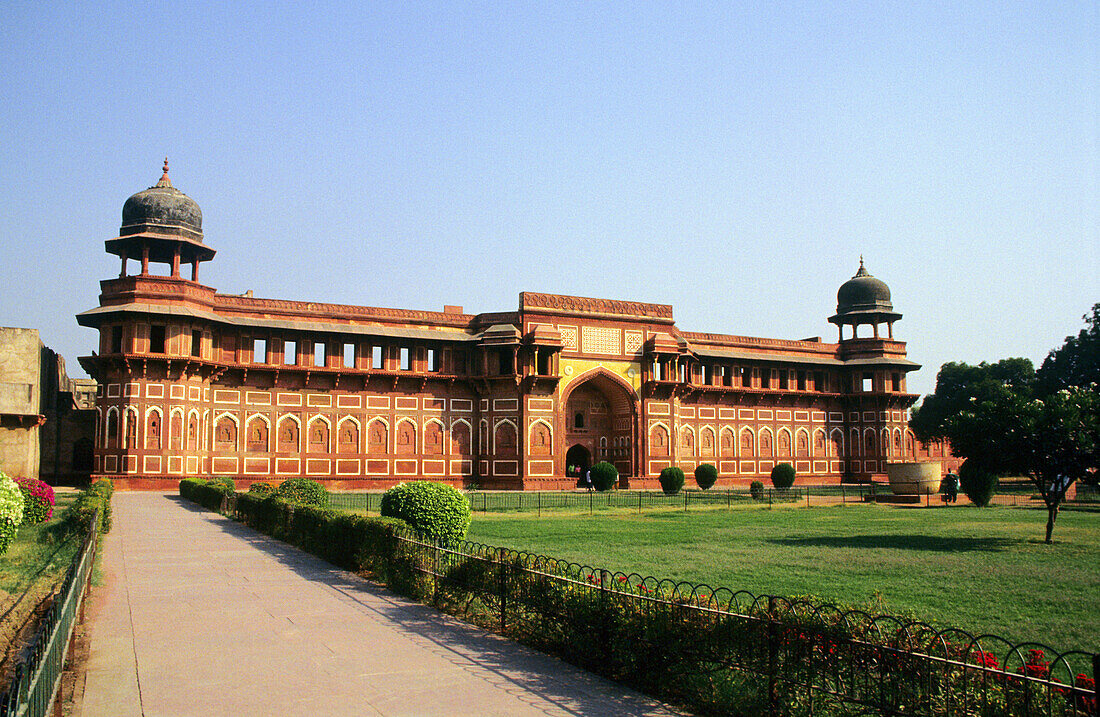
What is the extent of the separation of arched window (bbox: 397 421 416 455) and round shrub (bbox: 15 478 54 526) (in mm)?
19127

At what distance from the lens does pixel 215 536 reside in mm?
15617

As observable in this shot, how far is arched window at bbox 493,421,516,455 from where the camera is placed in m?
36.6

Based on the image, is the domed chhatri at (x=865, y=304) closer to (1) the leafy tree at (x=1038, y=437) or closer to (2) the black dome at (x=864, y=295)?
(2) the black dome at (x=864, y=295)

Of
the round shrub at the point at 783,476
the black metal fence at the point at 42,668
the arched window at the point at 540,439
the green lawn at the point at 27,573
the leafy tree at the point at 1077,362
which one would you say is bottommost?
the round shrub at the point at 783,476

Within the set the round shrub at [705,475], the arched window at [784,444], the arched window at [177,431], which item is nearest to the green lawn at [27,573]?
the arched window at [177,431]

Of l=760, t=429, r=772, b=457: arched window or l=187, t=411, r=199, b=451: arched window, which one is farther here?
l=760, t=429, r=772, b=457: arched window

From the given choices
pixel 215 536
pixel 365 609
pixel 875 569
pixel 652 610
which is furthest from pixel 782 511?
pixel 652 610

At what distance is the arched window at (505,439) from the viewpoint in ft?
120

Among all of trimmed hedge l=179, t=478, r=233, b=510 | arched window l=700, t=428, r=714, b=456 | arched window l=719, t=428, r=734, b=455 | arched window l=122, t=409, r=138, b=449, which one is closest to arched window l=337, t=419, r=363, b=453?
arched window l=122, t=409, r=138, b=449

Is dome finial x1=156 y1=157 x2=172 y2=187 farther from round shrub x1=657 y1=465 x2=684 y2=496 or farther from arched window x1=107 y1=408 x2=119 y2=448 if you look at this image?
round shrub x1=657 y1=465 x2=684 y2=496

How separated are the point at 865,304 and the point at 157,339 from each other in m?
34.5

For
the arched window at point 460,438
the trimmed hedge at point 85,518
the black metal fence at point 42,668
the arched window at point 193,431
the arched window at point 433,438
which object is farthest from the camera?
the arched window at point 460,438

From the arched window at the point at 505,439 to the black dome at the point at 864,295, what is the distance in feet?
67.1

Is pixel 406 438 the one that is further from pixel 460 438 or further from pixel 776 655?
pixel 776 655
